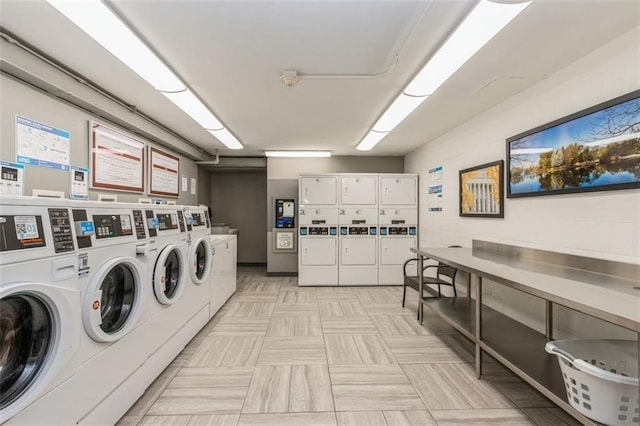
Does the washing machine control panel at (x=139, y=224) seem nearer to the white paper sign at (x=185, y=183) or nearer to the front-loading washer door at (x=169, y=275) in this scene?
the front-loading washer door at (x=169, y=275)

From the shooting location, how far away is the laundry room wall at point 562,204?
5.79ft

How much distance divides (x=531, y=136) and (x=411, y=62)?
4.22 feet

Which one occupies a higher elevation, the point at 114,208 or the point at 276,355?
the point at 114,208

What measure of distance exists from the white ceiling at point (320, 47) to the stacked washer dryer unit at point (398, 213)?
6.01 feet

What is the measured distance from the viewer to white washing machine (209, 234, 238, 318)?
336 centimetres

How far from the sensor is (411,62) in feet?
6.98

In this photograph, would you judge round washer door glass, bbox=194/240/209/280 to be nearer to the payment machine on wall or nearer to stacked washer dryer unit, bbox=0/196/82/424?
stacked washer dryer unit, bbox=0/196/82/424

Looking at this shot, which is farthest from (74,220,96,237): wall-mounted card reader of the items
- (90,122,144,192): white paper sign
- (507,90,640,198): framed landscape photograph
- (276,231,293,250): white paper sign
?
(276,231,293,250): white paper sign

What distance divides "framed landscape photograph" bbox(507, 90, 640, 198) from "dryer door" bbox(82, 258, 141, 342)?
10.3 feet

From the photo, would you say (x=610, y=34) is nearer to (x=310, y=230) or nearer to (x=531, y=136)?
(x=531, y=136)

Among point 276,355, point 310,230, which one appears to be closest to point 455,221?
point 310,230

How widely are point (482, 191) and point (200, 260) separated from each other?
3.27 metres

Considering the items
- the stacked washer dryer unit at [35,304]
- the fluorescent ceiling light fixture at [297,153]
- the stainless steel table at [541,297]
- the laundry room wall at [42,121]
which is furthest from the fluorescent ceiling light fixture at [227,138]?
the stainless steel table at [541,297]

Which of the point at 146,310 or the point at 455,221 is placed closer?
the point at 146,310
